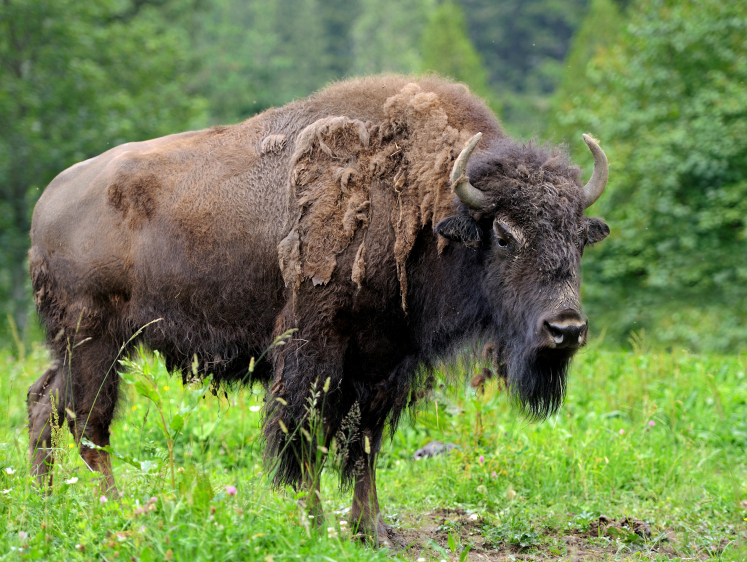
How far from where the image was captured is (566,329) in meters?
3.59

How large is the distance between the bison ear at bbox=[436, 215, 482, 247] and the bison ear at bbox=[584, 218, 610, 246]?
638 mm

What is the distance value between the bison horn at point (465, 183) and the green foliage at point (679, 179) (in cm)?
1405

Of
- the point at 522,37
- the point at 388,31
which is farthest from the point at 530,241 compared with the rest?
the point at 522,37

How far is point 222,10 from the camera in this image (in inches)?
1719

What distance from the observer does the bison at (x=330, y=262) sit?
3881mm

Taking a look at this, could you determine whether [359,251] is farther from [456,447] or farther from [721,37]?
[721,37]

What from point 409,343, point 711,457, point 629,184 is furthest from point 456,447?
point 629,184

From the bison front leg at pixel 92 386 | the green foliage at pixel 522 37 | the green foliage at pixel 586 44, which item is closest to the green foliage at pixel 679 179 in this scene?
the green foliage at pixel 586 44

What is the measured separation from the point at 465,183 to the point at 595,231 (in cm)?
84

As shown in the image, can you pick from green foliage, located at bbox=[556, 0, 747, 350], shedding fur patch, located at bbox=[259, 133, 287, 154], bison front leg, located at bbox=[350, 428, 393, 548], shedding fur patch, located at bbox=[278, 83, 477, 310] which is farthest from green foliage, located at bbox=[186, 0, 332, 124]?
bison front leg, located at bbox=[350, 428, 393, 548]

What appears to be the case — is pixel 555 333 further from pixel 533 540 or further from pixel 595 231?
pixel 533 540

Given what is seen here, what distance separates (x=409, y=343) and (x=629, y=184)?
1721 centimetres

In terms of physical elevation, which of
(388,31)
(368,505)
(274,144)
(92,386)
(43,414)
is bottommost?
(368,505)

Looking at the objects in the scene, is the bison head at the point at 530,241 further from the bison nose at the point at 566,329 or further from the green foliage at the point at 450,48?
the green foliage at the point at 450,48
